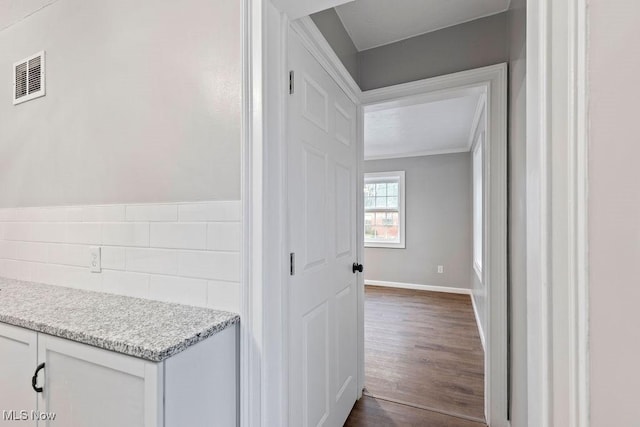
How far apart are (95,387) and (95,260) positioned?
0.69 metres

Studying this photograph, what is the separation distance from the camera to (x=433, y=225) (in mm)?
4867

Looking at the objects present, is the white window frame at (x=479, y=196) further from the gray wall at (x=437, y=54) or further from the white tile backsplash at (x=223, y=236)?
the white tile backsplash at (x=223, y=236)

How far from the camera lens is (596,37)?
1.75 feet

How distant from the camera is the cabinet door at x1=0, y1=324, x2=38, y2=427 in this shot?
925 mm

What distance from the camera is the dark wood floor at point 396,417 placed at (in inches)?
68.9

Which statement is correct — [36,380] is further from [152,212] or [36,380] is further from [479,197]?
[479,197]

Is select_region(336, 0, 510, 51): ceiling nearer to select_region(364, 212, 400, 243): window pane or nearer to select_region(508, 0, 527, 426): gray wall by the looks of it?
select_region(508, 0, 527, 426): gray wall

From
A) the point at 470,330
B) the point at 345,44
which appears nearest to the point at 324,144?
the point at 345,44

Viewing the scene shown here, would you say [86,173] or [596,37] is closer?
[596,37]

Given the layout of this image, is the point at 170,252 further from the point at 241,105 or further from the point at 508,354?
the point at 508,354

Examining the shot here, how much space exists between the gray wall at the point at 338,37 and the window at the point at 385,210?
340cm

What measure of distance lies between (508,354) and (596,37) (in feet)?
5.49

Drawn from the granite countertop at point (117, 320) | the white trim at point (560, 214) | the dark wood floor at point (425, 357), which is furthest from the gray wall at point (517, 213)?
→ the granite countertop at point (117, 320)

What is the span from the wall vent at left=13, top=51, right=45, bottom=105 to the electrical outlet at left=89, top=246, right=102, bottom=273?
35.9 inches
